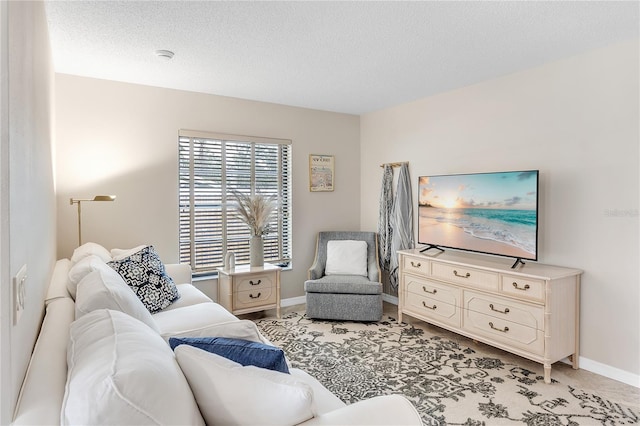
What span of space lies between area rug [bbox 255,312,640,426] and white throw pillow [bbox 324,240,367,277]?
74 cm

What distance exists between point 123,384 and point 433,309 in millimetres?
3264

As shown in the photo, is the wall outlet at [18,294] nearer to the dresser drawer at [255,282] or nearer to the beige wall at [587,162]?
the dresser drawer at [255,282]

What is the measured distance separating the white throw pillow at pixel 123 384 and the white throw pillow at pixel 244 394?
4cm

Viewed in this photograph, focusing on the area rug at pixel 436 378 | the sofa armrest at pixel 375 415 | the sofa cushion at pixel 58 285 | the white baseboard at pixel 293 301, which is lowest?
the area rug at pixel 436 378

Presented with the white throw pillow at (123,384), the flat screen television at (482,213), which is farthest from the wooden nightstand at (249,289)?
the white throw pillow at (123,384)

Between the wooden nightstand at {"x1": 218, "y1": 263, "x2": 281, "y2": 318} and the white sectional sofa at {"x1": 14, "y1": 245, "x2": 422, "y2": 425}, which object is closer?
the white sectional sofa at {"x1": 14, "y1": 245, "x2": 422, "y2": 425}

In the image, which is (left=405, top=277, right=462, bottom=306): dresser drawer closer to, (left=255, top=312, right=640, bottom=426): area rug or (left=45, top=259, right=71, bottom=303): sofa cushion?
(left=255, top=312, right=640, bottom=426): area rug

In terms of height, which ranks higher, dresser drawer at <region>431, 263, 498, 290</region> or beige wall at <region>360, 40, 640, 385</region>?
beige wall at <region>360, 40, 640, 385</region>

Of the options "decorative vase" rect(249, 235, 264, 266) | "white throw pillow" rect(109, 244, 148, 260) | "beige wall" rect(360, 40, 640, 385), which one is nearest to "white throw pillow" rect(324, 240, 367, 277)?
"decorative vase" rect(249, 235, 264, 266)

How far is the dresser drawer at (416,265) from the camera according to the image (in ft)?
12.6

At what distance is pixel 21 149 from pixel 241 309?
10.2ft

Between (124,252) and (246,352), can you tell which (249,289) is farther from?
(246,352)

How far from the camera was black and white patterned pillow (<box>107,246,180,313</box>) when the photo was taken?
9.59 feet

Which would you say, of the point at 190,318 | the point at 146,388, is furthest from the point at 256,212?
the point at 146,388
